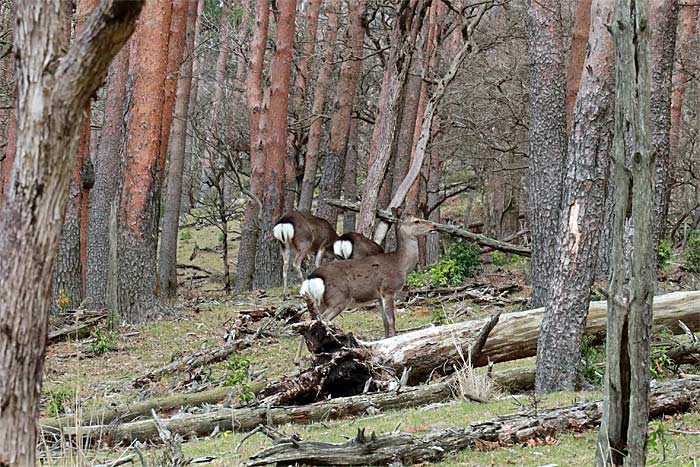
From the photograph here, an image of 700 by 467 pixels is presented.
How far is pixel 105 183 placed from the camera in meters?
17.9

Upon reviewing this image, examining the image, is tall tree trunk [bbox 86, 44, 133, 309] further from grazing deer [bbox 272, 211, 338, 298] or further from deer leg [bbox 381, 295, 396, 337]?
deer leg [bbox 381, 295, 396, 337]

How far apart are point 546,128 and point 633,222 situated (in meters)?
6.99

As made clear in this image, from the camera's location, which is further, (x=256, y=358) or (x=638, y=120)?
(x=256, y=358)

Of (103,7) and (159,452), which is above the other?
(103,7)

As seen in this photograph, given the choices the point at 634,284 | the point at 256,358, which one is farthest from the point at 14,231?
the point at 256,358

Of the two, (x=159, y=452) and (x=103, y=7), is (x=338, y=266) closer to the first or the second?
(x=159, y=452)

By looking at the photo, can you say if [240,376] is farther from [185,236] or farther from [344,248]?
[185,236]

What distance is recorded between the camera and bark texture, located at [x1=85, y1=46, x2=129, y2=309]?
17.3 metres

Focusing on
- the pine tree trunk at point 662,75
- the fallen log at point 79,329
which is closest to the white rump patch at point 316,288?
the fallen log at point 79,329

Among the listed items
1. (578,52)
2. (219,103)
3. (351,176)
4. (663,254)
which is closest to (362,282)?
(578,52)

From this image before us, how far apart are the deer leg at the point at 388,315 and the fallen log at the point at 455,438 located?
5102mm

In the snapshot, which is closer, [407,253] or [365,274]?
[365,274]

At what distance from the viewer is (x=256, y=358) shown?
1169cm

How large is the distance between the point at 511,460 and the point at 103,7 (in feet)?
13.1
